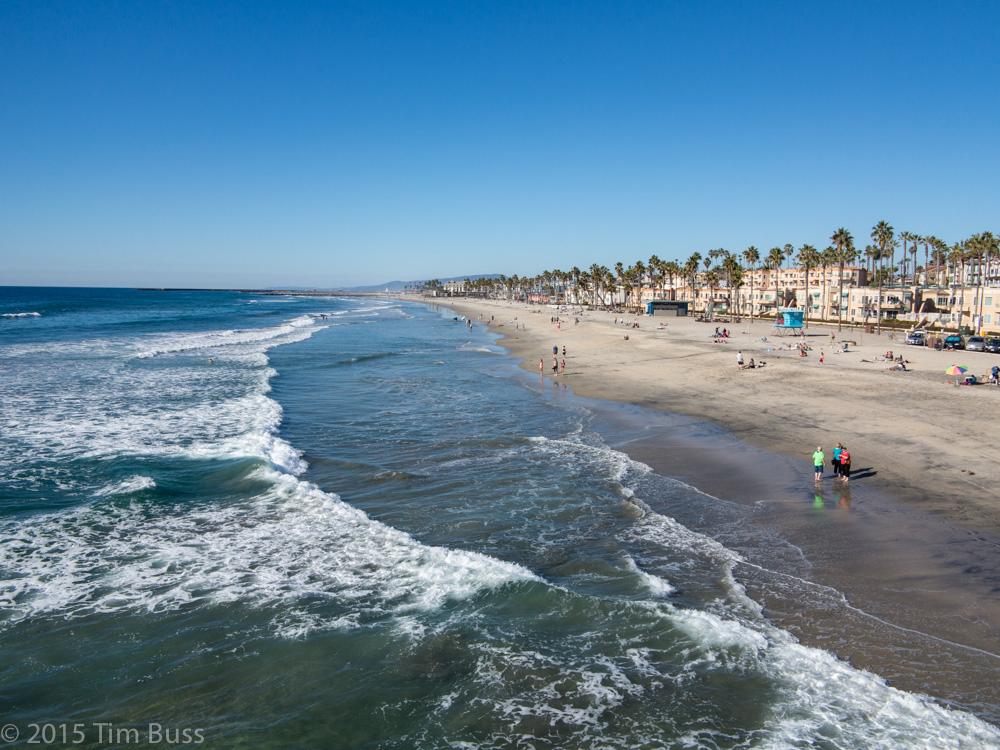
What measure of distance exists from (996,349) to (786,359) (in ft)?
51.9

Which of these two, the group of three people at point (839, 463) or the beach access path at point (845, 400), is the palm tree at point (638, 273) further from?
the group of three people at point (839, 463)

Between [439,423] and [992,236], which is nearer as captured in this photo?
[439,423]

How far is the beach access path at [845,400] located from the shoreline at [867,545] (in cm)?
17

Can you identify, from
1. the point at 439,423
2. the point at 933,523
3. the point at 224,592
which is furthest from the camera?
the point at 439,423

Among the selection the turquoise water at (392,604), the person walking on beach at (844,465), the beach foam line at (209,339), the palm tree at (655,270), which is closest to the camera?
the turquoise water at (392,604)

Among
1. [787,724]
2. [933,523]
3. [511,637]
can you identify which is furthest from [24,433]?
[933,523]

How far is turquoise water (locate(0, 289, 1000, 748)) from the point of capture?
341 inches

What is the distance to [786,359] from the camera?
1735 inches

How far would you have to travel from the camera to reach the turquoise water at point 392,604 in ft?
28.5

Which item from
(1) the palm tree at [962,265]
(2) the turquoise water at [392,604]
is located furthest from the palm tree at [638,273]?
(2) the turquoise water at [392,604]

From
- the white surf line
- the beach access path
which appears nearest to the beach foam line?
the beach access path

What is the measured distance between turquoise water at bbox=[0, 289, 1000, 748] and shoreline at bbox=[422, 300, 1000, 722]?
74cm

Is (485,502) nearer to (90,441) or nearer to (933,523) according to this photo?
(933,523)

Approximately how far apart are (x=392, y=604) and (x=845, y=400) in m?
24.9
